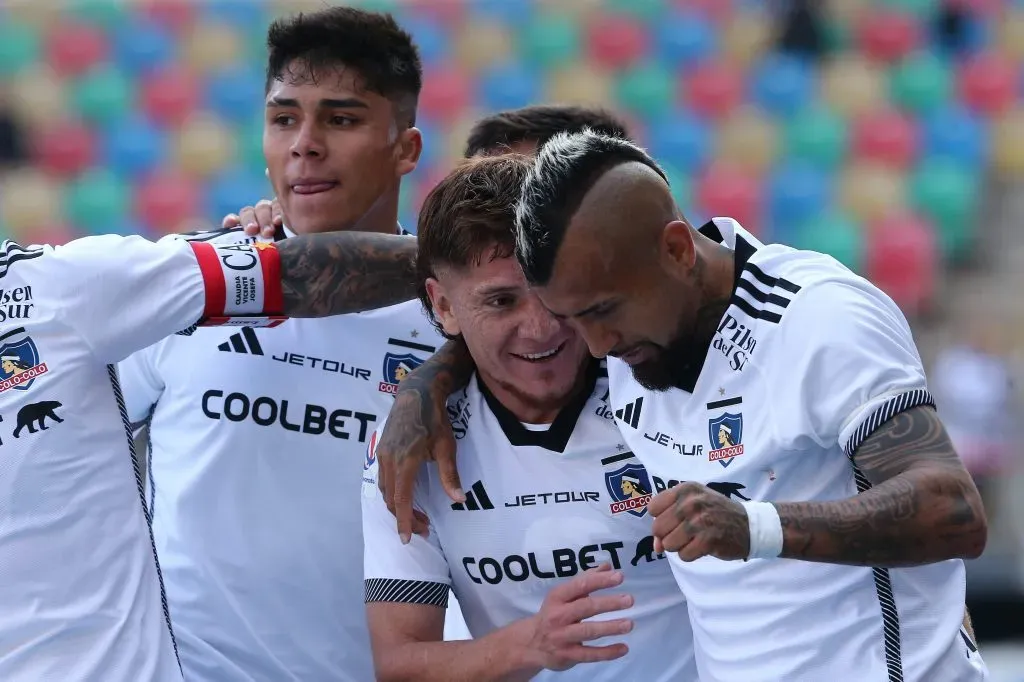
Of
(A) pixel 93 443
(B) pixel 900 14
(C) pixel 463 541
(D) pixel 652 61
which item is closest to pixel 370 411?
(C) pixel 463 541

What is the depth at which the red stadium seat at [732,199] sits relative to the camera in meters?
10.4

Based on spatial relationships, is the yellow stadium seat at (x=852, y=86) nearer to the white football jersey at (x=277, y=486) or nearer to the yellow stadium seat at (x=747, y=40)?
the yellow stadium seat at (x=747, y=40)

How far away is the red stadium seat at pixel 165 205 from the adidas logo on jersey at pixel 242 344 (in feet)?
23.1

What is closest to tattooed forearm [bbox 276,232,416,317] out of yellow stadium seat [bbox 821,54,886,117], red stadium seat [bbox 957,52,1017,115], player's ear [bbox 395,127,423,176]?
player's ear [bbox 395,127,423,176]

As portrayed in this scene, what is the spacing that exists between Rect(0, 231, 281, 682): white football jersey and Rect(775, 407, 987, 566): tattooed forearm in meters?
1.47

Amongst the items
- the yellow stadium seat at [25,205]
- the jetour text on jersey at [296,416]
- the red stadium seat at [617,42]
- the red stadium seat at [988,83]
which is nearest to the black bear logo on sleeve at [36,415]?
the jetour text on jersey at [296,416]

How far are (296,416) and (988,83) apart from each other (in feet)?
32.1

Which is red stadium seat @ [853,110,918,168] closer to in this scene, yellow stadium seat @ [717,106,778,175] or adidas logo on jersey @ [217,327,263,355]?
yellow stadium seat @ [717,106,778,175]

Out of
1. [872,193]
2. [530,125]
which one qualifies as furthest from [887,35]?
[530,125]

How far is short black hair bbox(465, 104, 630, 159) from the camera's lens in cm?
398

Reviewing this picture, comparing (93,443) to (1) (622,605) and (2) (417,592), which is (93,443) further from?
(1) (622,605)

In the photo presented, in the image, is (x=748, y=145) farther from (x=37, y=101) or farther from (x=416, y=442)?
(x=416, y=442)

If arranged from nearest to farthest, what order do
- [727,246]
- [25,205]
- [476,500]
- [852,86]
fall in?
[727,246] → [476,500] → [25,205] → [852,86]

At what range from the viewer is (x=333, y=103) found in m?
3.71
